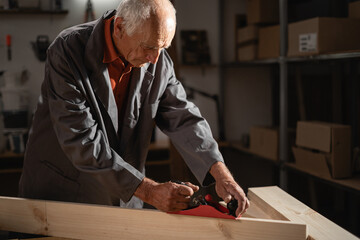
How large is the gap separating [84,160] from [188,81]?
276 centimetres

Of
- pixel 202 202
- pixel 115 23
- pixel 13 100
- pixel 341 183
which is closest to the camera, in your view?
pixel 202 202

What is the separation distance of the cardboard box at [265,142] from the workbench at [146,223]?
5.74 ft

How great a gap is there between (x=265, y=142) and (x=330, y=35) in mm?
1037

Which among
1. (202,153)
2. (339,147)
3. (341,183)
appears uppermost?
(202,153)

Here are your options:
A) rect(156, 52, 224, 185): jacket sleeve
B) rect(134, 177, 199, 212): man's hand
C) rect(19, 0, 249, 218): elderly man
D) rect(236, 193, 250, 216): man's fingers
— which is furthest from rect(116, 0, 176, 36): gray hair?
rect(236, 193, 250, 216): man's fingers

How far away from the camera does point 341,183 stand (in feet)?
7.85

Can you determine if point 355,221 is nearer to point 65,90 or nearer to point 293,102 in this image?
point 293,102

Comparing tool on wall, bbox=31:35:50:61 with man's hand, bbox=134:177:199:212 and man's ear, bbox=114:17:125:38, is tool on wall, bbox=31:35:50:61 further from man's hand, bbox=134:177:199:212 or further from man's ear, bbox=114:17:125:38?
man's hand, bbox=134:177:199:212

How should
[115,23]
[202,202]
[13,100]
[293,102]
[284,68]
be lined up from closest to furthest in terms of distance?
[202,202] → [115,23] → [284,68] → [13,100] → [293,102]

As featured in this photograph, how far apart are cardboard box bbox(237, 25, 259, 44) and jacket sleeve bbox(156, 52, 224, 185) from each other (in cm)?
201

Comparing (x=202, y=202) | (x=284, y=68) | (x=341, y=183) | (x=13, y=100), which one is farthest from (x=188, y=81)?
(x=202, y=202)

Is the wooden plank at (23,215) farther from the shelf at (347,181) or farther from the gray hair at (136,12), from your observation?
the shelf at (347,181)

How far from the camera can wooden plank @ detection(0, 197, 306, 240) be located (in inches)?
42.6

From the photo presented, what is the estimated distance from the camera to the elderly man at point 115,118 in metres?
1.18
